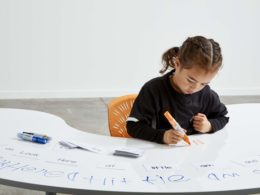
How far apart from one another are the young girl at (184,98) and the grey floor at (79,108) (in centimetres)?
212

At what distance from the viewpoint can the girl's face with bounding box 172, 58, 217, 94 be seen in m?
1.75

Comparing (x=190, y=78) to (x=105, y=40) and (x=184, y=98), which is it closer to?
(x=184, y=98)

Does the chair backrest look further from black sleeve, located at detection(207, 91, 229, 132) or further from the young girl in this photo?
black sleeve, located at detection(207, 91, 229, 132)

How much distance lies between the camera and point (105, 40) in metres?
5.44

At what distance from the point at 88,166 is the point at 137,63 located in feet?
14.2

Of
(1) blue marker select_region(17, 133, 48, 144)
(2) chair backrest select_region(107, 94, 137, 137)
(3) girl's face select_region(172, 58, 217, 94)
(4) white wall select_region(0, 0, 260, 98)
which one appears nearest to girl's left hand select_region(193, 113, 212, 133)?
(3) girl's face select_region(172, 58, 217, 94)

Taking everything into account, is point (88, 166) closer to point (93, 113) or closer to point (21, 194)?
point (21, 194)

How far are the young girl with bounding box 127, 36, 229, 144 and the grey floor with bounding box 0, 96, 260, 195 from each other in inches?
83.4

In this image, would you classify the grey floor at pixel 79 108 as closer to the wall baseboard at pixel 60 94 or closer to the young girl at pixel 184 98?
the wall baseboard at pixel 60 94

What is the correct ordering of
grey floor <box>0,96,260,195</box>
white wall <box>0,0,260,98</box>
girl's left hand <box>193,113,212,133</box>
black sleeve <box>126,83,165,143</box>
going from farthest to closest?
white wall <box>0,0,260,98</box> → grey floor <box>0,96,260,195</box> → girl's left hand <box>193,113,212,133</box> → black sleeve <box>126,83,165,143</box>

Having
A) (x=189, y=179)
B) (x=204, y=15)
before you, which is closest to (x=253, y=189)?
(x=189, y=179)

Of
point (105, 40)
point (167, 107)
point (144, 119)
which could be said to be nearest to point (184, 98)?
point (167, 107)

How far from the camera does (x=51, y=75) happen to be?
17.5ft

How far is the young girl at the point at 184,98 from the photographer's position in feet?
5.74
